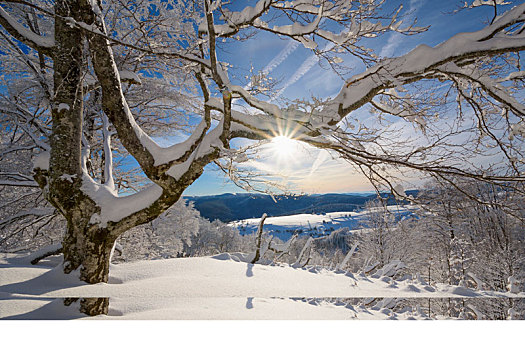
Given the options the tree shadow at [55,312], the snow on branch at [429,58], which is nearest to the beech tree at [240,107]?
the snow on branch at [429,58]

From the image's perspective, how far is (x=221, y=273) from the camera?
1.76 meters

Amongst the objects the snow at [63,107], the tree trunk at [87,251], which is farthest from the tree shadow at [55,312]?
the snow at [63,107]

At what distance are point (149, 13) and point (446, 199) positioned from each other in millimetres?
4541

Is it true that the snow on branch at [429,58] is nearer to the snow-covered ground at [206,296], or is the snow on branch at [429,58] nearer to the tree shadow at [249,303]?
the snow-covered ground at [206,296]

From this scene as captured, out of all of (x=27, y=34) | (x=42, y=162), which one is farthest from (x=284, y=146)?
(x=27, y=34)

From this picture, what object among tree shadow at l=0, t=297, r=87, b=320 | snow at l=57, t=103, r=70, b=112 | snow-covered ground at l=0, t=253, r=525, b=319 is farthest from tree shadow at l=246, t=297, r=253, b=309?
snow at l=57, t=103, r=70, b=112

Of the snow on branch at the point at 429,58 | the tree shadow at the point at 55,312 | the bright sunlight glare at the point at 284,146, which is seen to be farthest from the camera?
the bright sunlight glare at the point at 284,146

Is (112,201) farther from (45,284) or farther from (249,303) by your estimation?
(249,303)

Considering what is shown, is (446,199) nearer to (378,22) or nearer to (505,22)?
(505,22)

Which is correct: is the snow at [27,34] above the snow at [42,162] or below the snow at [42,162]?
above

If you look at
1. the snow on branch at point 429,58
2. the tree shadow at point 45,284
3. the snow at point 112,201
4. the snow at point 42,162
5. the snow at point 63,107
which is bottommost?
the tree shadow at point 45,284

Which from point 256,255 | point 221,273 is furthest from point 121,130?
point 256,255

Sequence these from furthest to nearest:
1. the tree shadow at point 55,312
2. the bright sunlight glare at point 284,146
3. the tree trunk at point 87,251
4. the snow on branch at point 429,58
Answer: the bright sunlight glare at point 284,146, the tree trunk at point 87,251, the snow on branch at point 429,58, the tree shadow at point 55,312

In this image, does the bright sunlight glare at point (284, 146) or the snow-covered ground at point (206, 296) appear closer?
the snow-covered ground at point (206, 296)
